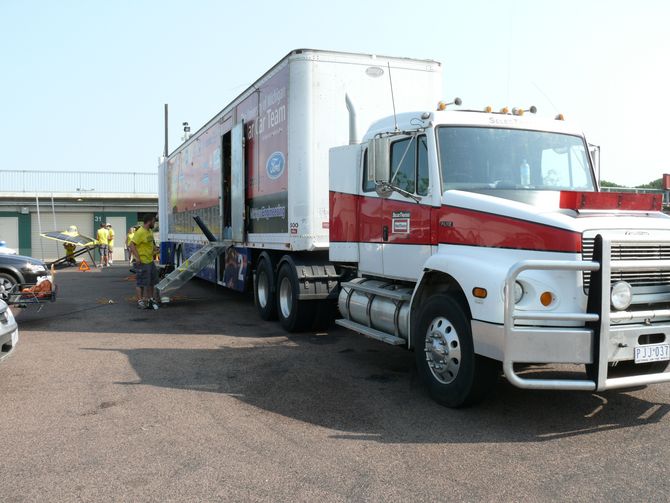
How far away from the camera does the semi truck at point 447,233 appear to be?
4.66 meters

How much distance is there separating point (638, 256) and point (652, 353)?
2.45 feet

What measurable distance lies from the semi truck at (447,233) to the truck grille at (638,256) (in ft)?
0.04

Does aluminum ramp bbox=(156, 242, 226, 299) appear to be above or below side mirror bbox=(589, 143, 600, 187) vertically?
below

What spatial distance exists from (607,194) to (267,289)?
6330mm

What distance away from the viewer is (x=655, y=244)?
486 centimetres

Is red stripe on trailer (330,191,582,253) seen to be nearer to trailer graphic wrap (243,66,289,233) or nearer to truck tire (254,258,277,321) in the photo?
trailer graphic wrap (243,66,289,233)

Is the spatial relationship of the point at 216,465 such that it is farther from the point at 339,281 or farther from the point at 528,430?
the point at 339,281

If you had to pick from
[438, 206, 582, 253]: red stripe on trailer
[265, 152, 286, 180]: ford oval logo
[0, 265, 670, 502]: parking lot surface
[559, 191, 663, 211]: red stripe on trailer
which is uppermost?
[265, 152, 286, 180]: ford oval logo

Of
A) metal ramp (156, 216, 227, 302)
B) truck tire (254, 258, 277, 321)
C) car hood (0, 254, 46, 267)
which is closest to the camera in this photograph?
truck tire (254, 258, 277, 321)

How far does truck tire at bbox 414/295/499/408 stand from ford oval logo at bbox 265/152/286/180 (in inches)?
170

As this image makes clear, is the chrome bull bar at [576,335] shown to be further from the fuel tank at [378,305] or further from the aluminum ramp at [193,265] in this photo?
the aluminum ramp at [193,265]

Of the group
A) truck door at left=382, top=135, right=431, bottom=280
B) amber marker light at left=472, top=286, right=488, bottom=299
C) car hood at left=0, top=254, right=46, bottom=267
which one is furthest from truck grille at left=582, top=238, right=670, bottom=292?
car hood at left=0, top=254, right=46, bottom=267

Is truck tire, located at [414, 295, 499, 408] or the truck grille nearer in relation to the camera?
the truck grille

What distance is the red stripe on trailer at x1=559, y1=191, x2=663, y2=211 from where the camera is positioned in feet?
16.9
